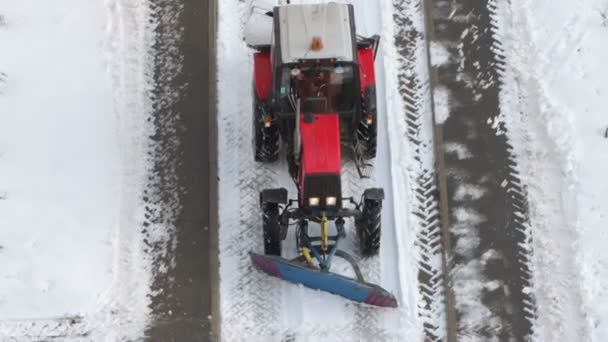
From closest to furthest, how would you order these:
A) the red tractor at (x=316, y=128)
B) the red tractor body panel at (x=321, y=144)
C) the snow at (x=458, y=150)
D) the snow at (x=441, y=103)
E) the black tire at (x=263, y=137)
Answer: the red tractor body panel at (x=321, y=144)
the red tractor at (x=316, y=128)
the black tire at (x=263, y=137)
the snow at (x=458, y=150)
the snow at (x=441, y=103)

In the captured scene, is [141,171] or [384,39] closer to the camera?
[141,171]

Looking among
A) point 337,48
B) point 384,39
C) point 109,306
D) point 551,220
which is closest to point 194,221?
point 109,306

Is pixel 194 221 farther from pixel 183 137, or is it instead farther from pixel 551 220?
pixel 551 220

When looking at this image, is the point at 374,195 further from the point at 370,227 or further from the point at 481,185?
the point at 481,185

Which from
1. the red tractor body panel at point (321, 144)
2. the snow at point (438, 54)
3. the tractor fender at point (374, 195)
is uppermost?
the snow at point (438, 54)

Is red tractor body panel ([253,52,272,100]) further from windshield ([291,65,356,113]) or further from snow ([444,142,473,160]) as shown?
snow ([444,142,473,160])

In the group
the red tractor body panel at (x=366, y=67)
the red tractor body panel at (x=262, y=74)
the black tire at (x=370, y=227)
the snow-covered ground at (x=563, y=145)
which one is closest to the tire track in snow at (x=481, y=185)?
the snow-covered ground at (x=563, y=145)

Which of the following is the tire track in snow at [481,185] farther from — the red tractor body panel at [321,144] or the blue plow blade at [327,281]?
the red tractor body panel at [321,144]

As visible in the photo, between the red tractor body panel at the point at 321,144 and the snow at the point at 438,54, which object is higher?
the snow at the point at 438,54

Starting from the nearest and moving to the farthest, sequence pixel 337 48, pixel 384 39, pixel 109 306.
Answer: pixel 337 48 → pixel 109 306 → pixel 384 39
